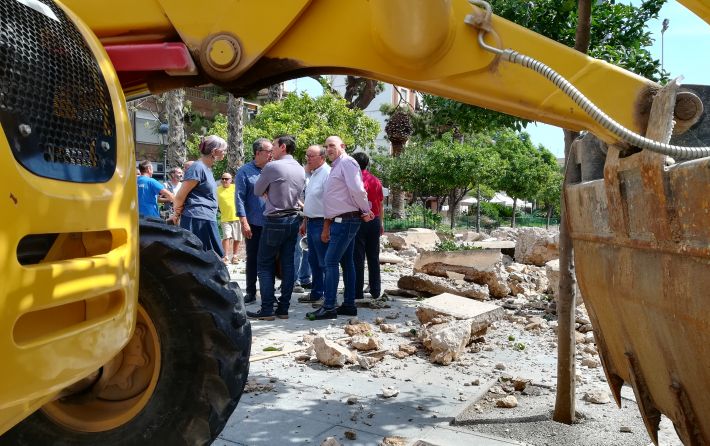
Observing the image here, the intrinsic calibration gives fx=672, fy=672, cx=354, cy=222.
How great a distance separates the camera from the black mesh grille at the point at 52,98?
5.60ft

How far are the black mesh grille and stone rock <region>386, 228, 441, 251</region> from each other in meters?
14.4

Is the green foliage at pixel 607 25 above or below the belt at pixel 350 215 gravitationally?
above

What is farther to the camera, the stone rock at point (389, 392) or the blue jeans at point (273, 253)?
the blue jeans at point (273, 253)

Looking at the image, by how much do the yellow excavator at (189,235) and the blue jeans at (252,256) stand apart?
482cm

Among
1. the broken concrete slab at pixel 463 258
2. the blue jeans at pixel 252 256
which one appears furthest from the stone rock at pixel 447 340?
the broken concrete slab at pixel 463 258

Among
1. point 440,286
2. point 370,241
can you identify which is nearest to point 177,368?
point 370,241

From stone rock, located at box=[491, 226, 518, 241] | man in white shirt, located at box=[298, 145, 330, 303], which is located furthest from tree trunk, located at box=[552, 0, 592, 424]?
stone rock, located at box=[491, 226, 518, 241]

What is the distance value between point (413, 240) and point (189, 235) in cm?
1478

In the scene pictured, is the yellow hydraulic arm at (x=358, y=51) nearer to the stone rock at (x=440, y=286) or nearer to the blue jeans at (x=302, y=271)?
the stone rock at (x=440, y=286)

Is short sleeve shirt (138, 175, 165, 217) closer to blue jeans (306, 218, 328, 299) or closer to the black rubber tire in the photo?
blue jeans (306, 218, 328, 299)

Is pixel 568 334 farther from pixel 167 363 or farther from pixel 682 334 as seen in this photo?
pixel 167 363

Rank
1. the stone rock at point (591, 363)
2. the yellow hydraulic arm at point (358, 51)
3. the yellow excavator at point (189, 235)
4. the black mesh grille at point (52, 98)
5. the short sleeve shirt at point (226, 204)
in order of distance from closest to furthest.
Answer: the black mesh grille at point (52, 98) < the yellow excavator at point (189, 235) < the yellow hydraulic arm at point (358, 51) < the stone rock at point (591, 363) < the short sleeve shirt at point (226, 204)

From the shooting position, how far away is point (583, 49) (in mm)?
4227

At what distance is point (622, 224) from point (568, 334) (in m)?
1.87
